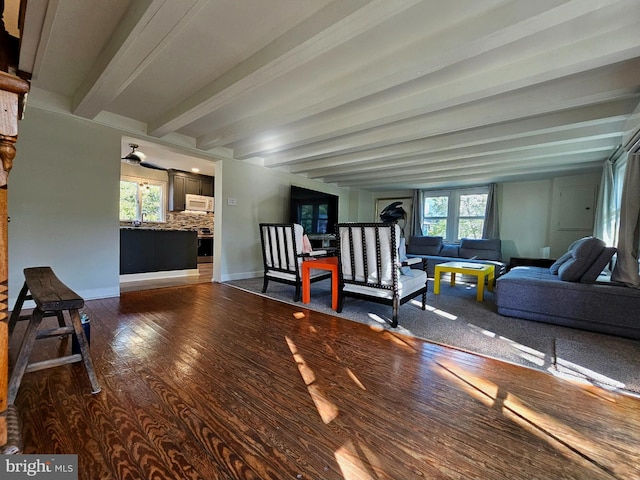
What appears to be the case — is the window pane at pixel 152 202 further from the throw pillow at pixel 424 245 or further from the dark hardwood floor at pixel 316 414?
the throw pillow at pixel 424 245

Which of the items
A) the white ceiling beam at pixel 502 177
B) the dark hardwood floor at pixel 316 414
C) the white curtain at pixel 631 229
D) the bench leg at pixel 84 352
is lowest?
the dark hardwood floor at pixel 316 414

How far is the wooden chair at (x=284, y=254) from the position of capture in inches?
143

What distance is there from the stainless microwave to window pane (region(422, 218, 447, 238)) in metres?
6.05

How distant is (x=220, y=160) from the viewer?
15.8ft

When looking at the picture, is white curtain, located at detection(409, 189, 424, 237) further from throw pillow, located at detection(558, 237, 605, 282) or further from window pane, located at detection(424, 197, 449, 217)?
throw pillow, located at detection(558, 237, 605, 282)

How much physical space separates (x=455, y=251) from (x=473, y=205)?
1445mm

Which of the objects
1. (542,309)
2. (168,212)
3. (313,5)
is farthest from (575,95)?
(168,212)

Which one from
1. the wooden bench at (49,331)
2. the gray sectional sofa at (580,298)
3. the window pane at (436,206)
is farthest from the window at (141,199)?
the gray sectional sofa at (580,298)

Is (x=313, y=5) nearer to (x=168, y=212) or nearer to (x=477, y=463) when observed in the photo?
(x=477, y=463)

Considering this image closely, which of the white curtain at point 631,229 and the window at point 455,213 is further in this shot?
the window at point 455,213

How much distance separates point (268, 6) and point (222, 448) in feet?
8.15

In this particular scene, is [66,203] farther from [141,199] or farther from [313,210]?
[313,210]

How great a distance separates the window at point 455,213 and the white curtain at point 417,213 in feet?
0.41

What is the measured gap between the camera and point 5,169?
2.48 feet
